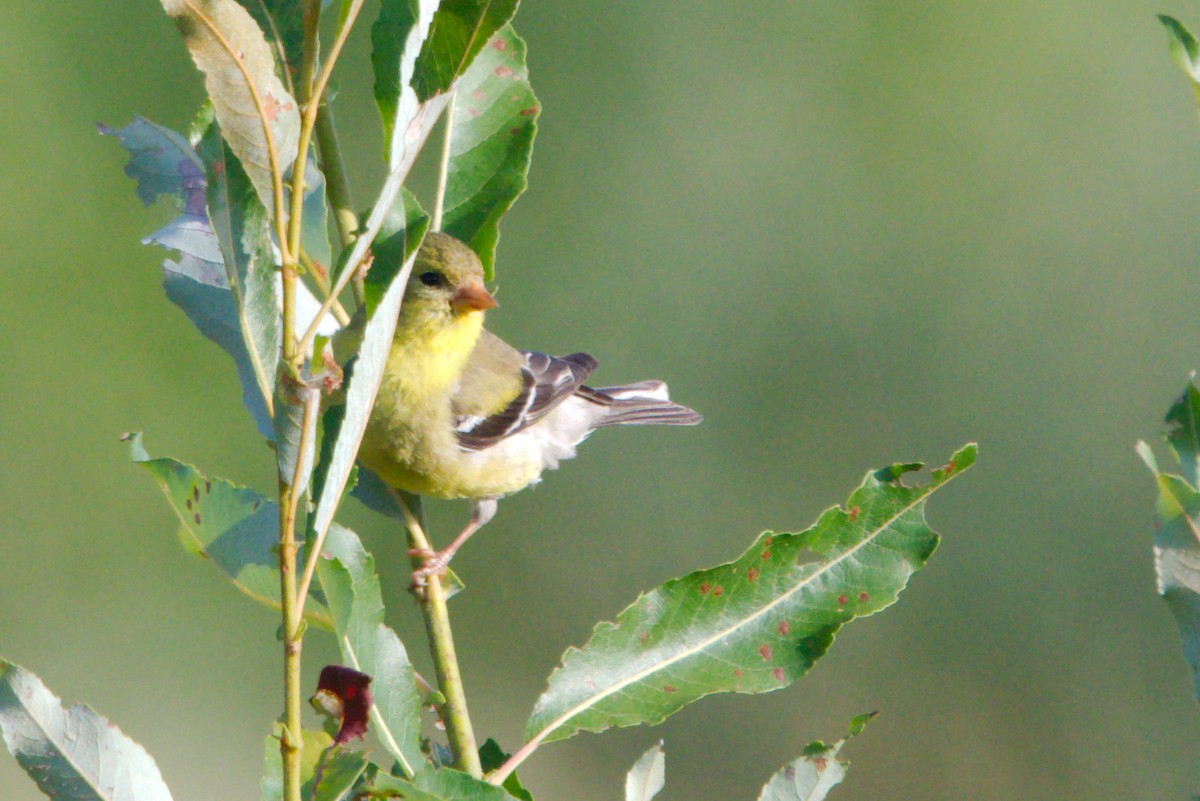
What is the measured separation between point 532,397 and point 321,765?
8.94 ft

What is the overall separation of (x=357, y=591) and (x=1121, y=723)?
5.76 m

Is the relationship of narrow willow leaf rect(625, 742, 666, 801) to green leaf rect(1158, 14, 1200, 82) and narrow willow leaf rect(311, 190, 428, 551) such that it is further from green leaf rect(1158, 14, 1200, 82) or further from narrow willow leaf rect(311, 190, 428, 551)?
green leaf rect(1158, 14, 1200, 82)

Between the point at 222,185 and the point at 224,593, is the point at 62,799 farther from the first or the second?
the point at 224,593

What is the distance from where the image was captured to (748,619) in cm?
142

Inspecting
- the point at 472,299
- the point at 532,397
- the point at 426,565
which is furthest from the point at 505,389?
the point at 426,565

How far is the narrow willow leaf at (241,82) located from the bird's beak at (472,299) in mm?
1732

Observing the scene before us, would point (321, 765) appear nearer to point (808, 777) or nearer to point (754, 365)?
point (808, 777)

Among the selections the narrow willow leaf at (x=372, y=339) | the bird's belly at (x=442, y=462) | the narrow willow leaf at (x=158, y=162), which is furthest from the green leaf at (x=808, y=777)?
the bird's belly at (x=442, y=462)

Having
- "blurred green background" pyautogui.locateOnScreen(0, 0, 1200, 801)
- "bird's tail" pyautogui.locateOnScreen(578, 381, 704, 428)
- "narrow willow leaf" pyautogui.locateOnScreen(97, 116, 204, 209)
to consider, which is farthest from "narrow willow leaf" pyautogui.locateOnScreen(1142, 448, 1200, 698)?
"blurred green background" pyautogui.locateOnScreen(0, 0, 1200, 801)

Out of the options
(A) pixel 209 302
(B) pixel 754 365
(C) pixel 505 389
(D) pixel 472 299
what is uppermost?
(B) pixel 754 365

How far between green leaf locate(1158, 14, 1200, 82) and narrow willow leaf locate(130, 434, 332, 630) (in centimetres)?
108

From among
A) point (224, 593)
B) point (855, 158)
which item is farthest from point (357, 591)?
point (855, 158)

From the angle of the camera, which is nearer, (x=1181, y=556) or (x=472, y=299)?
(x=1181, y=556)

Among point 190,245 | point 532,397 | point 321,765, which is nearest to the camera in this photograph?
point 321,765
